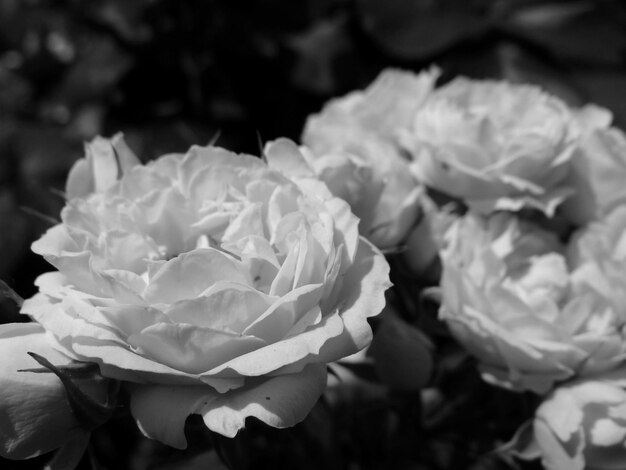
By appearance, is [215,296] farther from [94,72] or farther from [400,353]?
[94,72]

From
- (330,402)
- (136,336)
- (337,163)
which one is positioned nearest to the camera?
(136,336)

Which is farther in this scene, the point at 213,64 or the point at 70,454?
the point at 213,64

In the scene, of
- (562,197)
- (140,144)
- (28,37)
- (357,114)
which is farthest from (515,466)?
(28,37)

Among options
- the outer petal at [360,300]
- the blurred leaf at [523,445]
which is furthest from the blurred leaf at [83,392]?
the blurred leaf at [523,445]

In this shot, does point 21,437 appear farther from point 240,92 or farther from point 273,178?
point 240,92

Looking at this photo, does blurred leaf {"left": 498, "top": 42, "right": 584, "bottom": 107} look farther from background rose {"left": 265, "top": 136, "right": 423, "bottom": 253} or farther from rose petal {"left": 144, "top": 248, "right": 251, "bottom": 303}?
rose petal {"left": 144, "top": 248, "right": 251, "bottom": 303}

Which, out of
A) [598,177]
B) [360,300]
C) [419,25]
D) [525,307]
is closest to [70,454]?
[360,300]
